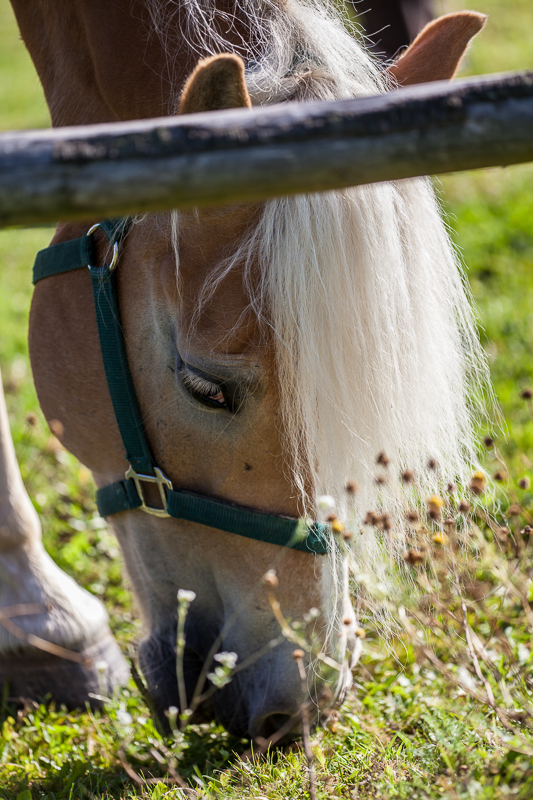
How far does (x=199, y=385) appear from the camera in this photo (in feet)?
4.91

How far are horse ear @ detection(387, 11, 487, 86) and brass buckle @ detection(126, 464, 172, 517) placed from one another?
3.57 feet

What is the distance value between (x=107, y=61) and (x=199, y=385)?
0.91 m

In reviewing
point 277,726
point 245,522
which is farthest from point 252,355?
point 277,726

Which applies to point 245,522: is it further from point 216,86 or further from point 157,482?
point 216,86

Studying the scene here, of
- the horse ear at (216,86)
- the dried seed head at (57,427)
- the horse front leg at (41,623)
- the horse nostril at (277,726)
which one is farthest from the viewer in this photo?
the horse front leg at (41,623)

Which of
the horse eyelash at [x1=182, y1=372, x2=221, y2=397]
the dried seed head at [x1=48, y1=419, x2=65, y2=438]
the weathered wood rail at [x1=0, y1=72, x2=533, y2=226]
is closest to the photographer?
the weathered wood rail at [x1=0, y1=72, x2=533, y2=226]

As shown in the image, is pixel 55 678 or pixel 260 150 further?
pixel 55 678

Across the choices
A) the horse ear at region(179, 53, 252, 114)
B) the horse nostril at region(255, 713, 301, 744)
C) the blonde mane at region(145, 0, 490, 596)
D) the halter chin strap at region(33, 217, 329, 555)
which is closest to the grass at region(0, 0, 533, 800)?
the horse nostril at region(255, 713, 301, 744)

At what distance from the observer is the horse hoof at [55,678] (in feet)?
7.03

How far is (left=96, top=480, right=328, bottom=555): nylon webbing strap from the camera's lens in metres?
1.53

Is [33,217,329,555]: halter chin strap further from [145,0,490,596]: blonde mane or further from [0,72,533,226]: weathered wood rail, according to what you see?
[0,72,533,226]: weathered wood rail

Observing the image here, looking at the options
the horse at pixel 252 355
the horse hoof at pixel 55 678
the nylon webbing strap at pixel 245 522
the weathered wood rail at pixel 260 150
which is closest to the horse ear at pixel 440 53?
the horse at pixel 252 355

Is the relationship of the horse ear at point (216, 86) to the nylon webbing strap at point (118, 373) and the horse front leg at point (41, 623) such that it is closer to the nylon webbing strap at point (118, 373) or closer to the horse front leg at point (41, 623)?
the nylon webbing strap at point (118, 373)

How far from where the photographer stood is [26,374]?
4.07 meters
